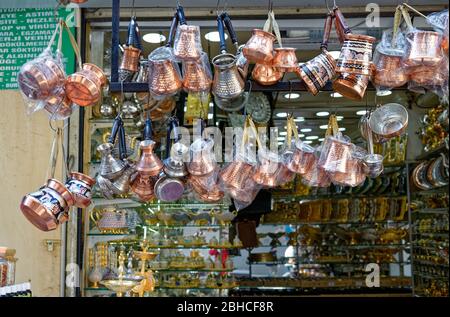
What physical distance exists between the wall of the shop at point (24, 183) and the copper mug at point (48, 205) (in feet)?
4.09

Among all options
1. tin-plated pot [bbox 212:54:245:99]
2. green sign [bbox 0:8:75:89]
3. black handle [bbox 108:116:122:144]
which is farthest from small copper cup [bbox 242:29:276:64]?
green sign [bbox 0:8:75:89]

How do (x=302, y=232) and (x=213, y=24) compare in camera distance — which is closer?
(x=213, y=24)

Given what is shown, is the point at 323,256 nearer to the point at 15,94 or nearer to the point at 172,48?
the point at 15,94

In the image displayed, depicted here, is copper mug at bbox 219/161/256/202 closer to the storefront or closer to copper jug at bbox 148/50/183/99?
the storefront

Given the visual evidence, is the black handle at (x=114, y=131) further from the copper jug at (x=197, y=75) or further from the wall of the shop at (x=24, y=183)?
the wall of the shop at (x=24, y=183)

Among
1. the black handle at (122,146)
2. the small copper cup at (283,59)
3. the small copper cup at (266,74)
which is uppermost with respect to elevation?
the small copper cup at (283,59)

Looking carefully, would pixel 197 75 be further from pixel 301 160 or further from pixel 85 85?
pixel 301 160

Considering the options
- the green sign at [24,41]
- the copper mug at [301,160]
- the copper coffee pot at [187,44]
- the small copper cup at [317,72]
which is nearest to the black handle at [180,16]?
the copper coffee pot at [187,44]

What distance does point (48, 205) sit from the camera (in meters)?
2.48

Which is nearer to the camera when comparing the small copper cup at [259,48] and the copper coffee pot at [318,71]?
the small copper cup at [259,48]

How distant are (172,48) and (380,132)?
1.04m

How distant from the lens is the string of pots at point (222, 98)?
2.41 m
